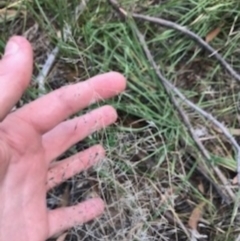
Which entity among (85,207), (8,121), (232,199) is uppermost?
(8,121)

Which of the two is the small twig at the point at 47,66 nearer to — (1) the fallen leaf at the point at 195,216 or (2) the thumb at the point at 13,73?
(2) the thumb at the point at 13,73

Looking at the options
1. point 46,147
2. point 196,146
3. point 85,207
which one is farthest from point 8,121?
point 196,146

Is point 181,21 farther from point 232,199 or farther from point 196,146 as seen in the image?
point 232,199

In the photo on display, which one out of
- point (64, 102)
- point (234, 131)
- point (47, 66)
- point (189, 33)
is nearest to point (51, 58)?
point (47, 66)

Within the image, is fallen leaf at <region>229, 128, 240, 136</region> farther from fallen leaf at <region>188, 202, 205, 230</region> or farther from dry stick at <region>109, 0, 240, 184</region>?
fallen leaf at <region>188, 202, 205, 230</region>

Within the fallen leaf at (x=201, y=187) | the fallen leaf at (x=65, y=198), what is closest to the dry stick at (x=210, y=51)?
the fallen leaf at (x=201, y=187)

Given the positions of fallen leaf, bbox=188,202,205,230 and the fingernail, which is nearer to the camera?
the fingernail

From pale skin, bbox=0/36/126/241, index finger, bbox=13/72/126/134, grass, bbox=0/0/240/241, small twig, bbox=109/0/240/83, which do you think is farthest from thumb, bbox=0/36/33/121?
small twig, bbox=109/0/240/83

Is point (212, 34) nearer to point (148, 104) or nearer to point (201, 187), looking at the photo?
point (148, 104)
